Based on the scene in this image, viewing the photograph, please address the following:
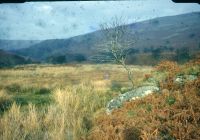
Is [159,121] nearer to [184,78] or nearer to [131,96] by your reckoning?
[131,96]

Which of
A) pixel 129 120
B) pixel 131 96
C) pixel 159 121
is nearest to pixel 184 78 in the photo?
pixel 131 96

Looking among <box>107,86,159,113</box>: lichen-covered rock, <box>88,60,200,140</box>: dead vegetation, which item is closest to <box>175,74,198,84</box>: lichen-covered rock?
<box>107,86,159,113</box>: lichen-covered rock

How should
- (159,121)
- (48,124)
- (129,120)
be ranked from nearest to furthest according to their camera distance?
1. (159,121)
2. (129,120)
3. (48,124)

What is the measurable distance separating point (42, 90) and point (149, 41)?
448 feet

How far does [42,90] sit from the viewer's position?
22938mm

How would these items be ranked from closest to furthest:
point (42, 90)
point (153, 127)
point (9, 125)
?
point (153, 127) < point (9, 125) < point (42, 90)

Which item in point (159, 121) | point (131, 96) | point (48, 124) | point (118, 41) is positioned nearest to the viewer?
point (159, 121)

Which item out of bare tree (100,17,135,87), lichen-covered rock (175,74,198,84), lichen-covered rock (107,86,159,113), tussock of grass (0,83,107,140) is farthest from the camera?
bare tree (100,17,135,87)

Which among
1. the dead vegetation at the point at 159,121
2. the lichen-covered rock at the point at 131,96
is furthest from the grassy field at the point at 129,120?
the lichen-covered rock at the point at 131,96

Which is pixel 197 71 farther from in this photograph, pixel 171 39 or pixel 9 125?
pixel 171 39

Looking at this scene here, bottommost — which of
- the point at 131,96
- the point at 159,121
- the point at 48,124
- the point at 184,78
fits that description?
the point at 48,124

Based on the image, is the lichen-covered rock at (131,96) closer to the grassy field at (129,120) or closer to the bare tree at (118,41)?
the grassy field at (129,120)

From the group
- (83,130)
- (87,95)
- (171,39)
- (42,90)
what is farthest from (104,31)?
(171,39)

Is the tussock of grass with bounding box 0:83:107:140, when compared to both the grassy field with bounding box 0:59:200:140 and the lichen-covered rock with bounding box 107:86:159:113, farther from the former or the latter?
the lichen-covered rock with bounding box 107:86:159:113
